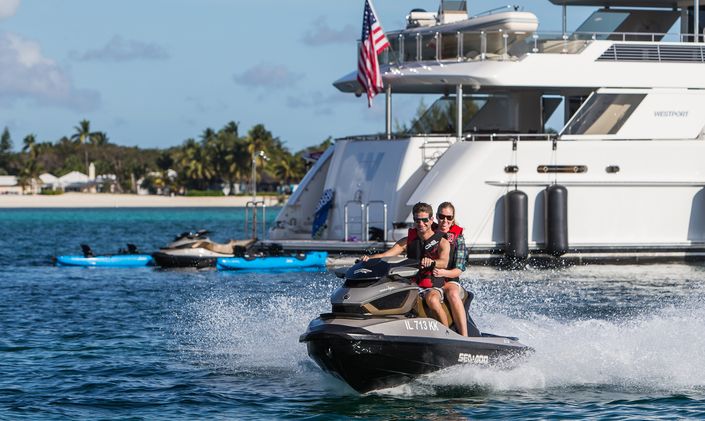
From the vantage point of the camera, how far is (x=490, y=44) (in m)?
33.9

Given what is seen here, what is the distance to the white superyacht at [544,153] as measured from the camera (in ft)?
104

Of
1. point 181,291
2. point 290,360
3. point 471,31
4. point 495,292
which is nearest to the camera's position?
point 290,360

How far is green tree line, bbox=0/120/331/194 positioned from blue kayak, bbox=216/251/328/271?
91.9 meters

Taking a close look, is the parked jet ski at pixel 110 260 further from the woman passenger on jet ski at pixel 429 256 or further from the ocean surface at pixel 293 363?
the woman passenger on jet ski at pixel 429 256

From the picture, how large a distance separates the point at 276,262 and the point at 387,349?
64.0 feet

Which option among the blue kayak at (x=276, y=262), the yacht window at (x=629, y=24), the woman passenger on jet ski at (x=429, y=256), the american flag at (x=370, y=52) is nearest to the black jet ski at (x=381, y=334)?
the woman passenger on jet ski at (x=429, y=256)

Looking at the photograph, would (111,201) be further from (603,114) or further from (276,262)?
(603,114)

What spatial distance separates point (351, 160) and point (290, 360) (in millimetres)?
18256

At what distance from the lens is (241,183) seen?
15338cm

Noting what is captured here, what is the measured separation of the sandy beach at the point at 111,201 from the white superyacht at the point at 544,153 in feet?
337

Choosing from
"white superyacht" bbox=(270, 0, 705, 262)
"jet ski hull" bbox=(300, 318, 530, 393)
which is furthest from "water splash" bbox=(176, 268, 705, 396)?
"white superyacht" bbox=(270, 0, 705, 262)

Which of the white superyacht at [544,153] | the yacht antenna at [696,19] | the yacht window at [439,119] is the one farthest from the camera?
the yacht window at [439,119]

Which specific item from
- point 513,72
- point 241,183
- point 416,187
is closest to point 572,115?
point 513,72

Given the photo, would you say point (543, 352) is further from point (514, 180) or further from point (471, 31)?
point (471, 31)
